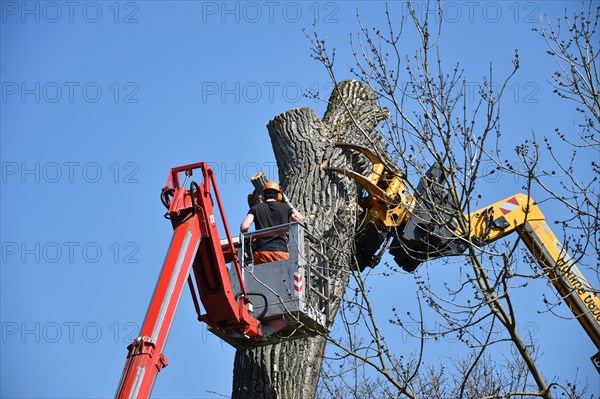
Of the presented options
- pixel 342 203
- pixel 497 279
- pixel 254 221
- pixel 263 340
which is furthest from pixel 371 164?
pixel 497 279

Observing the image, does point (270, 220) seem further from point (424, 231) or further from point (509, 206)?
point (509, 206)

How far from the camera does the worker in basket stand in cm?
1010

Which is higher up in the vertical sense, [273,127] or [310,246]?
[273,127]

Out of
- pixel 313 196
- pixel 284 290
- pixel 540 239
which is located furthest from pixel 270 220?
pixel 540 239

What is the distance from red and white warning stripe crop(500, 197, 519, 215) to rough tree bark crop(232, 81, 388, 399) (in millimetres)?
1707

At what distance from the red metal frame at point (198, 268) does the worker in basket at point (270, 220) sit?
0.34 metres

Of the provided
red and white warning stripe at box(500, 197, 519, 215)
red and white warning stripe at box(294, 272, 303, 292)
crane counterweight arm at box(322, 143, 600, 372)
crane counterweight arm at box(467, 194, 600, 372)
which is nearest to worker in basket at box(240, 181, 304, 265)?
red and white warning stripe at box(294, 272, 303, 292)

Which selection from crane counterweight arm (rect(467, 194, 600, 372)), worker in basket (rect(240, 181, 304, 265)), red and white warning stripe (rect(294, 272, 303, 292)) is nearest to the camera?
red and white warning stripe (rect(294, 272, 303, 292))

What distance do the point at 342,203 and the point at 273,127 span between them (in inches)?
67.3

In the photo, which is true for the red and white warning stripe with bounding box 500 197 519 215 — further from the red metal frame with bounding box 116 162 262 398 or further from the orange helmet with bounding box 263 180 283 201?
the red metal frame with bounding box 116 162 262 398

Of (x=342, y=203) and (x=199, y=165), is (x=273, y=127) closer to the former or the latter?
(x=342, y=203)

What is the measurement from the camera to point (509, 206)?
1237 cm

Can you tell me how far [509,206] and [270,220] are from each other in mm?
3479

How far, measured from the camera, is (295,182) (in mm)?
12195
